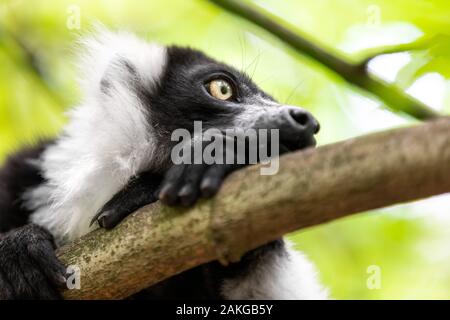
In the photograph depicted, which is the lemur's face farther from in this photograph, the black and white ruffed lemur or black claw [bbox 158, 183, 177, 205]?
black claw [bbox 158, 183, 177, 205]

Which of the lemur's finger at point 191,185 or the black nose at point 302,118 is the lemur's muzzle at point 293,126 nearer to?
the black nose at point 302,118

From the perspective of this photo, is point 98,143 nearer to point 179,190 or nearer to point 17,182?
point 17,182

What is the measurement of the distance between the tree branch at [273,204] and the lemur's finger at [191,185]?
0.22 feet

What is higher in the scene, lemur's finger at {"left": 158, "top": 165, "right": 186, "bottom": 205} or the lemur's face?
the lemur's face

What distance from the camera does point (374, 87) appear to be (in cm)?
439

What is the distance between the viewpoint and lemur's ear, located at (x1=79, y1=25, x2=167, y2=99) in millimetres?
5086

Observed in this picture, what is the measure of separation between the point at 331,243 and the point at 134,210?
13.8ft

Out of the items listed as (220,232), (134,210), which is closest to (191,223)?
(220,232)

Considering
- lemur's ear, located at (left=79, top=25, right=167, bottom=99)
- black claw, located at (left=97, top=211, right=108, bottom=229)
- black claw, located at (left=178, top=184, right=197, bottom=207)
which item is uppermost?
lemur's ear, located at (left=79, top=25, right=167, bottom=99)

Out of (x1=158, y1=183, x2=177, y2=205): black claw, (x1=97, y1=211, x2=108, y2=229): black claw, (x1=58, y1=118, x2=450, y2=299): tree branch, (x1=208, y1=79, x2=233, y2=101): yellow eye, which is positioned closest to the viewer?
(x1=58, y1=118, x2=450, y2=299): tree branch

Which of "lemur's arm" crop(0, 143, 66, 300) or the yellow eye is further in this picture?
the yellow eye

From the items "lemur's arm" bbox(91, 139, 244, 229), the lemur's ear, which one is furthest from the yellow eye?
"lemur's arm" bbox(91, 139, 244, 229)

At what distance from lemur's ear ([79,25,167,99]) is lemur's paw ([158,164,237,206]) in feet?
5.67

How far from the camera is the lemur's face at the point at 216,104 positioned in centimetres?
416
